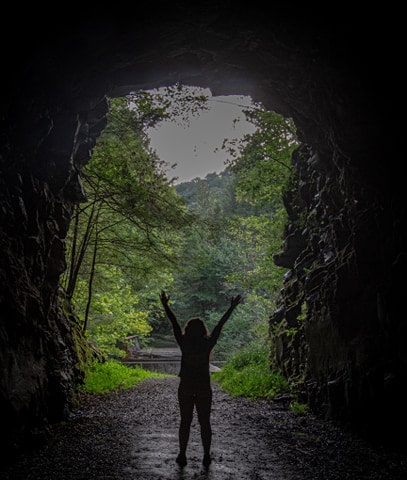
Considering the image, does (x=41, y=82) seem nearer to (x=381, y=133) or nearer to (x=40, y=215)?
(x=40, y=215)

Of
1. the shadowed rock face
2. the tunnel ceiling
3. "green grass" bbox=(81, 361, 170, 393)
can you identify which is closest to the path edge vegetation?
"green grass" bbox=(81, 361, 170, 393)

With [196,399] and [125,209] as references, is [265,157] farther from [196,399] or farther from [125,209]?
[196,399]

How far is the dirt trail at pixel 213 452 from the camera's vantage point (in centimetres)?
432

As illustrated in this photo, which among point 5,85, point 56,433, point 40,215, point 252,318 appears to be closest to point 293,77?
point 5,85

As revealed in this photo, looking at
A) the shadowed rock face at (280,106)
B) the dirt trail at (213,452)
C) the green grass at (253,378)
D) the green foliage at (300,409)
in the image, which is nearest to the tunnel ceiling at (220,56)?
the shadowed rock face at (280,106)

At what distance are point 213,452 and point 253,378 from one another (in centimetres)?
620

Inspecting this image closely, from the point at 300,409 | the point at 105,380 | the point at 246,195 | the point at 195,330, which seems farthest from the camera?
the point at 246,195

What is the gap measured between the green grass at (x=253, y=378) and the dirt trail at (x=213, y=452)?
192 cm

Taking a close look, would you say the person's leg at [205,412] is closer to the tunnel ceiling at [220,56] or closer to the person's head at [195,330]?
the person's head at [195,330]

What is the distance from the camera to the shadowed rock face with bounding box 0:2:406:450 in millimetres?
5445

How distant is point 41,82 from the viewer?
19.8ft

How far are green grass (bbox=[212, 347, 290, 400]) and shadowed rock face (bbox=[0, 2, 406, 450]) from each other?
1.59 m

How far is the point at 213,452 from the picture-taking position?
5230 mm

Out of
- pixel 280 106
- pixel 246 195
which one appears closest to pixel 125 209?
pixel 246 195
